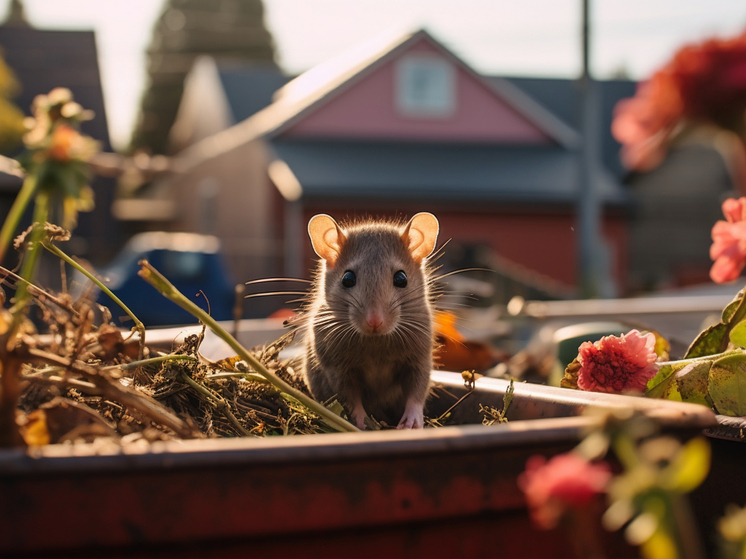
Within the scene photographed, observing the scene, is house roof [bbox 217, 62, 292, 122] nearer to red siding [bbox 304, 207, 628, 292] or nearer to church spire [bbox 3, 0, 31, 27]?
red siding [bbox 304, 207, 628, 292]

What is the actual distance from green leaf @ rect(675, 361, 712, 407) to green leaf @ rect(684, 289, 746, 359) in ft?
0.67

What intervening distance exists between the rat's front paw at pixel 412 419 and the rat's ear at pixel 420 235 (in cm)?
73

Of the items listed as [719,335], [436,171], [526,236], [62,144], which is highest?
[436,171]

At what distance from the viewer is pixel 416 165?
23125mm

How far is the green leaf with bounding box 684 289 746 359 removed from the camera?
7.46ft

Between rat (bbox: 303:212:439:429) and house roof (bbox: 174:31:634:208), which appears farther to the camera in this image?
house roof (bbox: 174:31:634:208)

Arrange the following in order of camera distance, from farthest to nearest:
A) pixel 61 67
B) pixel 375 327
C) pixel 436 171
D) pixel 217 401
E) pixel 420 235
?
pixel 61 67 → pixel 436 171 → pixel 420 235 → pixel 375 327 → pixel 217 401

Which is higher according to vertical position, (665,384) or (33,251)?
(33,251)

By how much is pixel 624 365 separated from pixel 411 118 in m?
22.8

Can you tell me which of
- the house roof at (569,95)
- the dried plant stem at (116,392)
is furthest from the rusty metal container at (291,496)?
the house roof at (569,95)

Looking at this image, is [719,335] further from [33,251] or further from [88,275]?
[33,251]

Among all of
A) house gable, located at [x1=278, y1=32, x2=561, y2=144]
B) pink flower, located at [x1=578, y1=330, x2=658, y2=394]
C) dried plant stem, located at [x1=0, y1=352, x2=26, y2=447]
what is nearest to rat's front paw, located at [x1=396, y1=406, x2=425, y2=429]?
pink flower, located at [x1=578, y1=330, x2=658, y2=394]

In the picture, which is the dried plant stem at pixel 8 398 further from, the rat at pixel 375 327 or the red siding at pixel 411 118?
the red siding at pixel 411 118

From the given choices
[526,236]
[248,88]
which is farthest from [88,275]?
[248,88]
